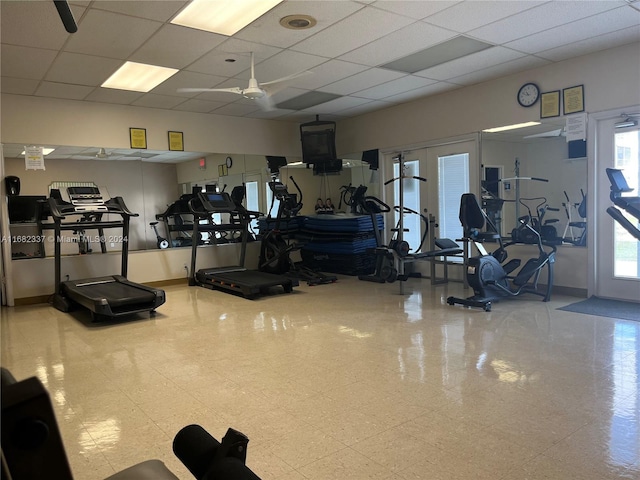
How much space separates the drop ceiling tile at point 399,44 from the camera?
472cm

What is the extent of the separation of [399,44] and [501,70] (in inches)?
75.5

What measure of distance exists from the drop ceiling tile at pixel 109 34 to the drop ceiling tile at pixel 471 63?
347 cm

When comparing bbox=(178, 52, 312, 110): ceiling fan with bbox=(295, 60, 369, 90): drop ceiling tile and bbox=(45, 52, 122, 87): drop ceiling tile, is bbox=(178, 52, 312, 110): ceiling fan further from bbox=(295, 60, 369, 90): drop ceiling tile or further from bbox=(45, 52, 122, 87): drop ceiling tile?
bbox=(45, 52, 122, 87): drop ceiling tile

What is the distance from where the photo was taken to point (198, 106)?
7555mm

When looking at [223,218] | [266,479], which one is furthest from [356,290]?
[266,479]

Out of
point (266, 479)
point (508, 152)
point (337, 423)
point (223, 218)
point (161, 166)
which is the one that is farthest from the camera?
point (223, 218)

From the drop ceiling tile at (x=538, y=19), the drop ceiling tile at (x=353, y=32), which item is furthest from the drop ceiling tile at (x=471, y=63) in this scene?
the drop ceiling tile at (x=353, y=32)

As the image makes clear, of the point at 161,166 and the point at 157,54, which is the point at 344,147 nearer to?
the point at 161,166

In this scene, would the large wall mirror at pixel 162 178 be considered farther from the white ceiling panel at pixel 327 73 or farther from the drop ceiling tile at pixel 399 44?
the drop ceiling tile at pixel 399 44

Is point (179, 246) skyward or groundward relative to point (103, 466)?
skyward

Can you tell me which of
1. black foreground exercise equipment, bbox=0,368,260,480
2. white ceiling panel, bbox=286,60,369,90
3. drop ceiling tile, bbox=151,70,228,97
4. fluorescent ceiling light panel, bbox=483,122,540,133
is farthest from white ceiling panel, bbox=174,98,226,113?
black foreground exercise equipment, bbox=0,368,260,480

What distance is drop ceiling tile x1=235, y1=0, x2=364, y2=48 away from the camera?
4.05 m

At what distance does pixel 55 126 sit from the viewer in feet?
22.0

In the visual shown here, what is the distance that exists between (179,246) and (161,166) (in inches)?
54.3
